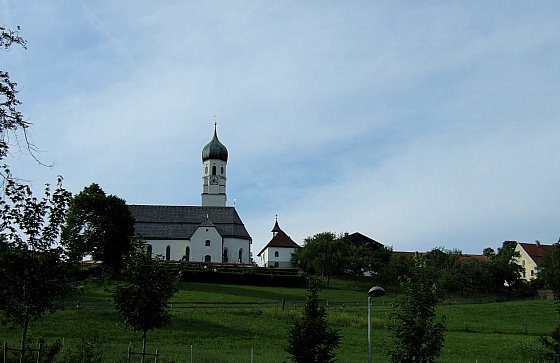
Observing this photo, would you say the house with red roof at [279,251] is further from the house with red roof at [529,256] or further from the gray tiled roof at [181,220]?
the house with red roof at [529,256]

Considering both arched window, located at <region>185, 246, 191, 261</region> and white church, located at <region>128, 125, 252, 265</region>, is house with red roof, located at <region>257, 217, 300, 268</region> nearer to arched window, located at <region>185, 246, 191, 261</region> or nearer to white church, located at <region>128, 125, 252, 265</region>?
white church, located at <region>128, 125, 252, 265</region>

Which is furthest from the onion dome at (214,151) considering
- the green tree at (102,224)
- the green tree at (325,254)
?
the green tree at (102,224)

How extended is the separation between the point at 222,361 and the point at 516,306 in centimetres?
4172

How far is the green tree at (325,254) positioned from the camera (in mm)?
86375

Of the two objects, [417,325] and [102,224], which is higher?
[102,224]

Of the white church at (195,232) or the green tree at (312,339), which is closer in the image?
the green tree at (312,339)

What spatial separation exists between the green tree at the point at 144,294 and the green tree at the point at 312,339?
613 cm

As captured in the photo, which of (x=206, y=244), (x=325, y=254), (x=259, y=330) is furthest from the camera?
(x=206, y=244)

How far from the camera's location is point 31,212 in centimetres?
2052

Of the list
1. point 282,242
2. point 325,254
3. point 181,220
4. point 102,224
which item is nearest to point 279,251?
point 282,242

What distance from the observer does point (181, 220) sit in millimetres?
114125

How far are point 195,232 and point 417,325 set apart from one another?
296ft

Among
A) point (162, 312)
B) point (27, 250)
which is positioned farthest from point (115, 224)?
point (27, 250)

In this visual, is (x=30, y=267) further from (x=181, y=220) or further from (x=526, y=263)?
(x=526, y=263)
